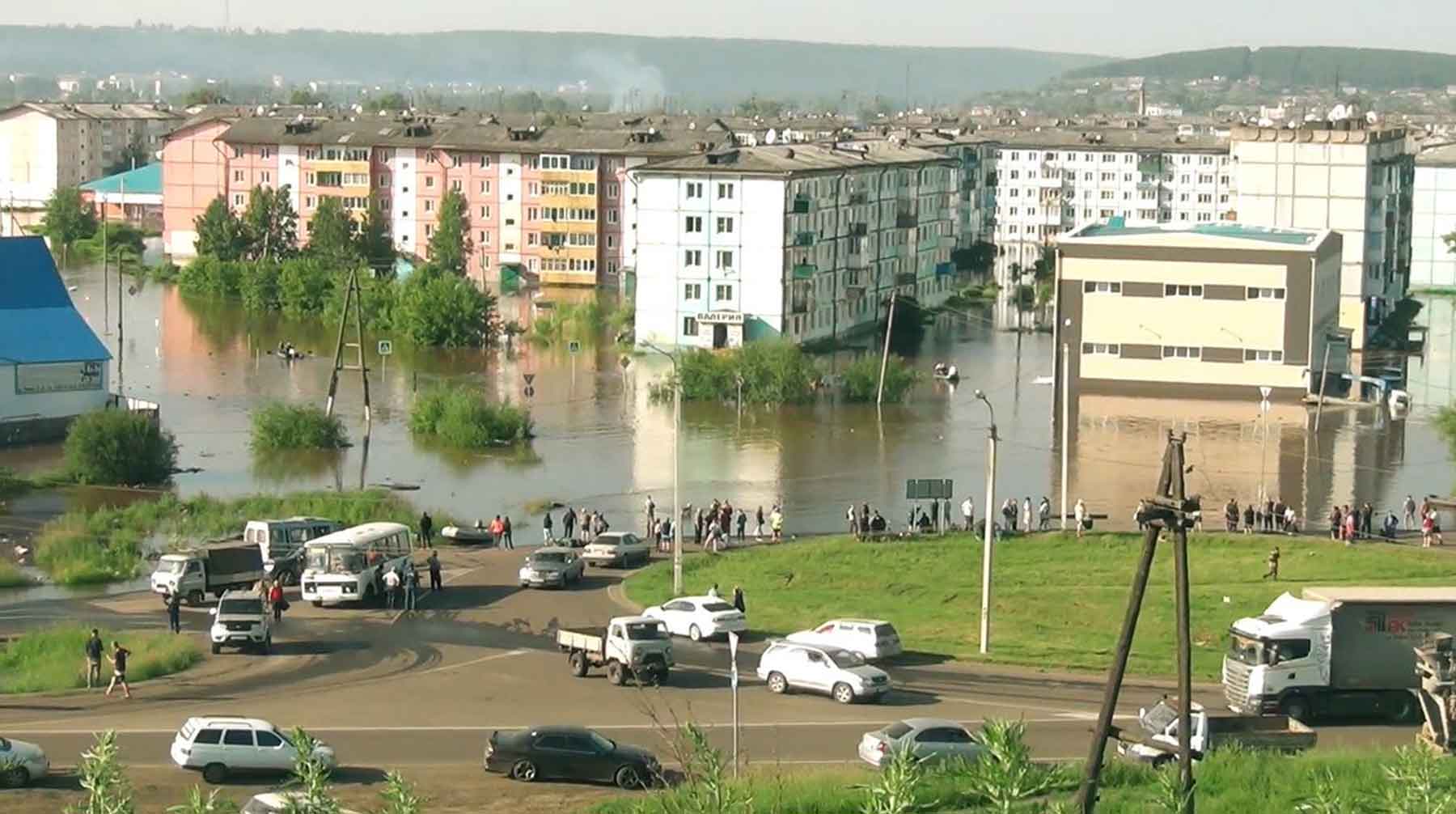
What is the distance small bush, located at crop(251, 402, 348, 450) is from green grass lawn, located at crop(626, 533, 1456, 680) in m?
9.70

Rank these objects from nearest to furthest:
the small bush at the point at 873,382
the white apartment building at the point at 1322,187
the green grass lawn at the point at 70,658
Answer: the green grass lawn at the point at 70,658
the small bush at the point at 873,382
the white apartment building at the point at 1322,187

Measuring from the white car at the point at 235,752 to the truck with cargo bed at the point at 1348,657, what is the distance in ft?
21.2

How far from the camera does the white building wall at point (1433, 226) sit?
5747cm

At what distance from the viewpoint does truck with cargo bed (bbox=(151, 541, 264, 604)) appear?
20.6 metres

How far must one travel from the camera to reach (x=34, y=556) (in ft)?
77.4

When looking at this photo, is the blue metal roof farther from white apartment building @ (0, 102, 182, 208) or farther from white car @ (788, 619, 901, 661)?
white apartment building @ (0, 102, 182, 208)

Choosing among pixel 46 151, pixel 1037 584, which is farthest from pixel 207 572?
pixel 46 151

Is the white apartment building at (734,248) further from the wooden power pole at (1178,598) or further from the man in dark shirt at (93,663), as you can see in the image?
the wooden power pole at (1178,598)

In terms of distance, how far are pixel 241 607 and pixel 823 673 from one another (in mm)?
4797

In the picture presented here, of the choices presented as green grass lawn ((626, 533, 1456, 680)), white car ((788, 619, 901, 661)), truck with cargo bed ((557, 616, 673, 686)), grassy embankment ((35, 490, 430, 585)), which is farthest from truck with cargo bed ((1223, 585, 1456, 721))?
grassy embankment ((35, 490, 430, 585))

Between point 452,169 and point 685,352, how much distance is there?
19.7m

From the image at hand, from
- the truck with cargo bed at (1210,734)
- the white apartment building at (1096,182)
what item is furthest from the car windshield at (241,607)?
the white apartment building at (1096,182)

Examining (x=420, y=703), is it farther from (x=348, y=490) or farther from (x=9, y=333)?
(x=9, y=333)

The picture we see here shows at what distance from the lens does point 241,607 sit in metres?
18.4
